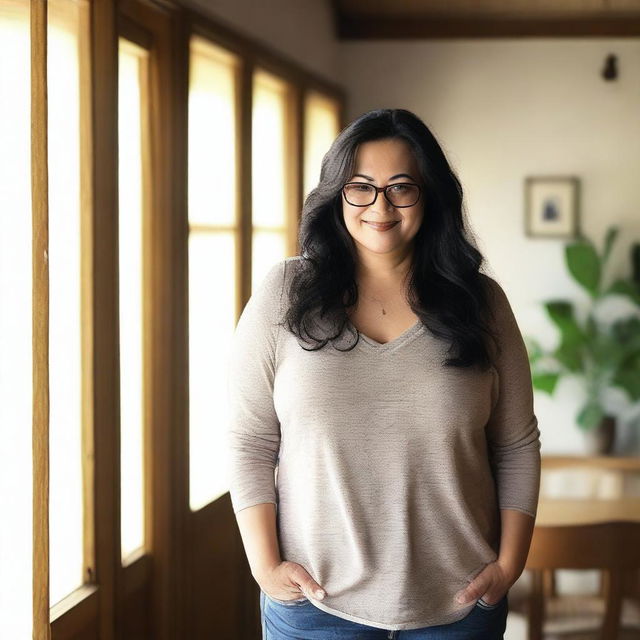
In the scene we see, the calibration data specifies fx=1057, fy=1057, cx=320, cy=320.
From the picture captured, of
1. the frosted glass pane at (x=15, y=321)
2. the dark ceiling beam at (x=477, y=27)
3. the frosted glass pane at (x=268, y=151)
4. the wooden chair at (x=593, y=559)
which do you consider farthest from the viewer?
the dark ceiling beam at (x=477, y=27)

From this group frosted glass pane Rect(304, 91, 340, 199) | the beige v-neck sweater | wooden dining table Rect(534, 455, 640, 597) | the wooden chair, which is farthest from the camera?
frosted glass pane Rect(304, 91, 340, 199)

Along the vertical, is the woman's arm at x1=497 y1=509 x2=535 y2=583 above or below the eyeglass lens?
below

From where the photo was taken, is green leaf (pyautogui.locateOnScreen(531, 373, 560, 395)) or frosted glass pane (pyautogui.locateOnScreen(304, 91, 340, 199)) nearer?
frosted glass pane (pyautogui.locateOnScreen(304, 91, 340, 199))

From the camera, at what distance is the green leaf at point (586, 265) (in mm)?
4930

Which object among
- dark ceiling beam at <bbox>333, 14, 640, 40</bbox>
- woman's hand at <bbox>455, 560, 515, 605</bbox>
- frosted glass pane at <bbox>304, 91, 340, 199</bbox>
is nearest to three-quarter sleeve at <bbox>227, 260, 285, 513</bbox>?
woman's hand at <bbox>455, 560, 515, 605</bbox>

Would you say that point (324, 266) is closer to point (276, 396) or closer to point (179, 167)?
point (276, 396)

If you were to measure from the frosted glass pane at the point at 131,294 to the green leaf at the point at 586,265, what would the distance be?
274cm

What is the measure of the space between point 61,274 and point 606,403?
139 inches

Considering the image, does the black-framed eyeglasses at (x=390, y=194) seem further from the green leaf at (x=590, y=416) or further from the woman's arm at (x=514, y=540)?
the green leaf at (x=590, y=416)

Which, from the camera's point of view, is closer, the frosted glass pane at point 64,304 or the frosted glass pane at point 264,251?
the frosted glass pane at point 64,304

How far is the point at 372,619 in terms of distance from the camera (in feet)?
5.36

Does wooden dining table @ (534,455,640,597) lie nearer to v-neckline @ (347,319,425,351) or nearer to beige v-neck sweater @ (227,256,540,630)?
beige v-neck sweater @ (227,256,540,630)

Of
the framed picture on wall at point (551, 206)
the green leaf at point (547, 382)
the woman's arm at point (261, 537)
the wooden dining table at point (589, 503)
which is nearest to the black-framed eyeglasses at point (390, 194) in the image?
the woman's arm at point (261, 537)

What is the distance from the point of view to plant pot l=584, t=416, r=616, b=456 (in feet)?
16.4
